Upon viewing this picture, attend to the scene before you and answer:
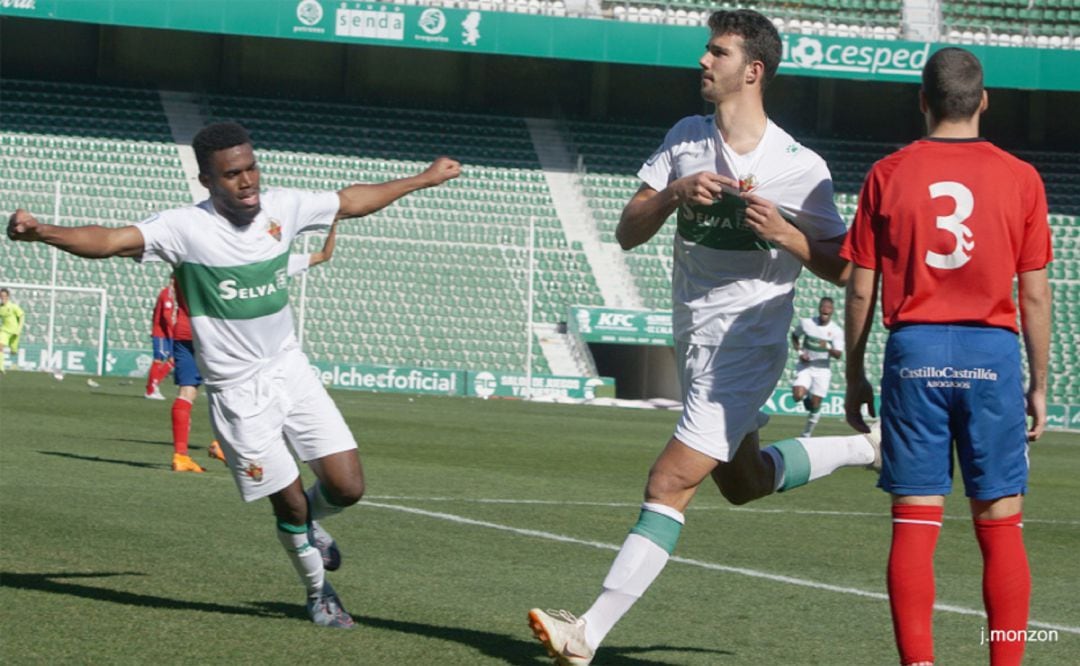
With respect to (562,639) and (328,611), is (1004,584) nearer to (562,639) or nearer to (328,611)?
(562,639)

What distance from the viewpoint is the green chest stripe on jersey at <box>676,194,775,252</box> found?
5.68 meters

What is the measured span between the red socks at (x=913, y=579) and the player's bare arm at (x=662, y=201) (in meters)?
1.16

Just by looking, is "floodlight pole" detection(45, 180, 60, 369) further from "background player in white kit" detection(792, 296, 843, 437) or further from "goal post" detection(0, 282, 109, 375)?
"background player in white kit" detection(792, 296, 843, 437)

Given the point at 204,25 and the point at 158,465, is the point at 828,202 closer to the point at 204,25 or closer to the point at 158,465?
the point at 158,465

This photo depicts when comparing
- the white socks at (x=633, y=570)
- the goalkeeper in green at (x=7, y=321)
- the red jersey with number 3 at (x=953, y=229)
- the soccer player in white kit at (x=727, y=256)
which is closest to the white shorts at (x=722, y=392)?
the soccer player in white kit at (x=727, y=256)

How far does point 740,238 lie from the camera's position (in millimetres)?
5746

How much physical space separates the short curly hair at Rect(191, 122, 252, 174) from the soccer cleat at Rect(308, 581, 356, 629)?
5.84 feet

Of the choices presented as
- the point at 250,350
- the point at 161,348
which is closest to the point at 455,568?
the point at 250,350

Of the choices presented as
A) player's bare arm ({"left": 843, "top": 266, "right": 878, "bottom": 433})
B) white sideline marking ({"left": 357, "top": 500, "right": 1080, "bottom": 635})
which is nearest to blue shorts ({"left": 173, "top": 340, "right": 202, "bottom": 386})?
white sideline marking ({"left": 357, "top": 500, "right": 1080, "bottom": 635})

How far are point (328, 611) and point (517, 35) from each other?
98.8ft

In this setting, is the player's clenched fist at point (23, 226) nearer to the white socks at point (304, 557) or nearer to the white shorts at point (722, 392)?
the white socks at point (304, 557)

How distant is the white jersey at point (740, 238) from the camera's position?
5.73 meters

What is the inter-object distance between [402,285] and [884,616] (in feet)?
86.6

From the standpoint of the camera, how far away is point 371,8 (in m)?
34.7
